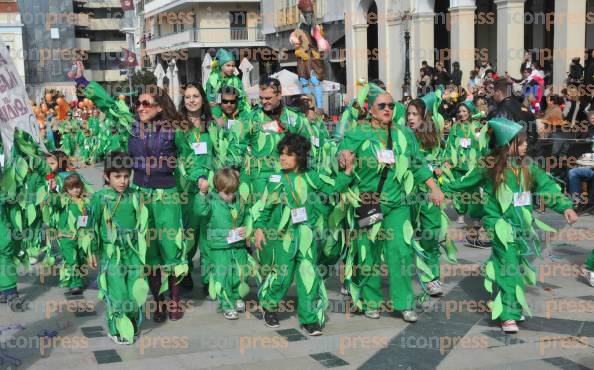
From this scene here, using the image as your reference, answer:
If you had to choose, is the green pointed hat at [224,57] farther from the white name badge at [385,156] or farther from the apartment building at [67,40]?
the apartment building at [67,40]

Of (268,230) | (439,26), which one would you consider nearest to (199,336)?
(268,230)

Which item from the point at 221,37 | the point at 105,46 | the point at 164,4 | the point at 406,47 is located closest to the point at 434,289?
the point at 406,47

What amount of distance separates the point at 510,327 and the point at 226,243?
8.24 ft

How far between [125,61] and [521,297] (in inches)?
952

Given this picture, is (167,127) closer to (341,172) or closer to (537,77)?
(341,172)

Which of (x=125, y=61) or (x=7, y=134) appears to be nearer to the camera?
(x=7, y=134)

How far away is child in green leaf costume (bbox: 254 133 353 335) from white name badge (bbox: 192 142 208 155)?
3.70 feet

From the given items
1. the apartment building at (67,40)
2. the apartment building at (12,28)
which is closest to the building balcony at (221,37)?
the apartment building at (67,40)

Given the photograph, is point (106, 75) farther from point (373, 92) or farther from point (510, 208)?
point (510, 208)

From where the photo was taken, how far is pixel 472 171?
6645 millimetres

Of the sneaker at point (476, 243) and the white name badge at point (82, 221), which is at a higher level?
the white name badge at point (82, 221)

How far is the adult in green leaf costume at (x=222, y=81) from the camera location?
8344mm

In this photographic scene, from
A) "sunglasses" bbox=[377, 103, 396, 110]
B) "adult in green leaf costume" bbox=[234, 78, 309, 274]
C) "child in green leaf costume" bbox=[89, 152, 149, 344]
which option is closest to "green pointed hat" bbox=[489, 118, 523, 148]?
"sunglasses" bbox=[377, 103, 396, 110]

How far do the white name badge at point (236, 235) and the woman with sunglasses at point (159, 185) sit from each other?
1.37ft
